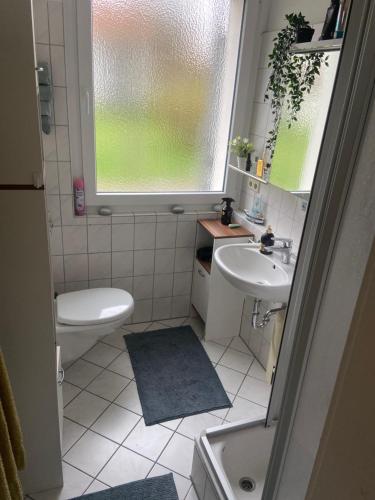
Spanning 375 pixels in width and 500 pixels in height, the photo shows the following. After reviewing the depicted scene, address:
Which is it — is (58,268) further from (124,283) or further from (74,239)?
(124,283)

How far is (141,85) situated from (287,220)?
48.0 inches

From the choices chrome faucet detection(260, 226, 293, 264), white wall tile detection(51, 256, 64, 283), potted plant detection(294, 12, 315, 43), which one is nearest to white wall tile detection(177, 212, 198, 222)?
chrome faucet detection(260, 226, 293, 264)

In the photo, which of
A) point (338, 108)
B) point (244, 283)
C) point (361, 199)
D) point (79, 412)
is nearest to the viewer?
point (361, 199)

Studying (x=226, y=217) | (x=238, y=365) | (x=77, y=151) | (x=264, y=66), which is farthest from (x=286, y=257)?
(x=77, y=151)

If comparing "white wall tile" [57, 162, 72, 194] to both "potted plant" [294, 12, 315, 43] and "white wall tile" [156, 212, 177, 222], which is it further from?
"potted plant" [294, 12, 315, 43]

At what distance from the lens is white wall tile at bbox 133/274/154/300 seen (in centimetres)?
276

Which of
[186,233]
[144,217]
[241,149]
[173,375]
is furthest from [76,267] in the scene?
[241,149]

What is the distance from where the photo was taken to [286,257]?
2100 mm

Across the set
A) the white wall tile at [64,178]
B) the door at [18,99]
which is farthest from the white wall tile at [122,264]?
the door at [18,99]

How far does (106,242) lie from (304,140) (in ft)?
4.63

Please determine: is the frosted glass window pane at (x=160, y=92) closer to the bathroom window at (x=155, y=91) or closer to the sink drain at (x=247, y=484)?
the bathroom window at (x=155, y=91)

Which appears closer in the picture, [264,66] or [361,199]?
[361,199]

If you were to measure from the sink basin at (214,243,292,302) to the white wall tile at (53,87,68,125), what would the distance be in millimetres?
1199

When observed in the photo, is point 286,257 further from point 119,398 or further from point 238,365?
point 119,398
